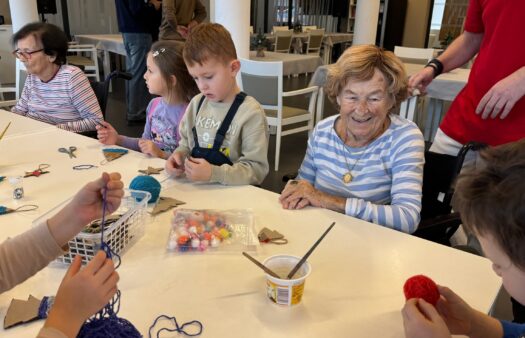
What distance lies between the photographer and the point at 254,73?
374 centimetres

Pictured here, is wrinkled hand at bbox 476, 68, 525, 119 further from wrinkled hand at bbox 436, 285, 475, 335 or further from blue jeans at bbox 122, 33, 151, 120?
blue jeans at bbox 122, 33, 151, 120

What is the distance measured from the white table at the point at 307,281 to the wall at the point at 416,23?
1048 centimetres

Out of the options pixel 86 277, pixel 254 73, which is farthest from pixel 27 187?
pixel 254 73

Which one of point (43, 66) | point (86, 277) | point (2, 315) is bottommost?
point (2, 315)

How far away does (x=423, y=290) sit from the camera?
858 mm

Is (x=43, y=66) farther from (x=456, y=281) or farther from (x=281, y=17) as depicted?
(x=281, y=17)

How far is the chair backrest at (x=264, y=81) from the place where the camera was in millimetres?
3637

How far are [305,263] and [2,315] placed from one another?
2.08ft

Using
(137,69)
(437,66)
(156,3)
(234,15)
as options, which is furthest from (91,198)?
(156,3)

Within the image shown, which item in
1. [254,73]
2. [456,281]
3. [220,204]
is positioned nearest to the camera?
[456,281]

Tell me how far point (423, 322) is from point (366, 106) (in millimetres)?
857

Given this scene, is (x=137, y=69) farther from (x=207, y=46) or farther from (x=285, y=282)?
(x=285, y=282)

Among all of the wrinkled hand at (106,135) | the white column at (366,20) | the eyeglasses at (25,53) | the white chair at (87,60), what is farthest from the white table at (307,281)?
the white column at (366,20)

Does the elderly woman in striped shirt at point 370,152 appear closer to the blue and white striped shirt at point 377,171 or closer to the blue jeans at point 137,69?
the blue and white striped shirt at point 377,171
